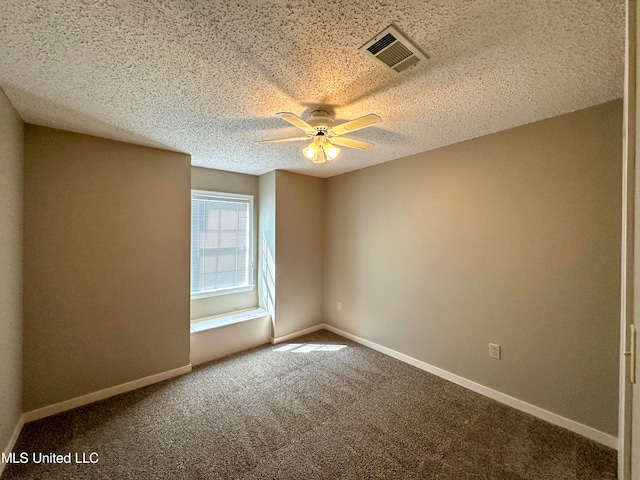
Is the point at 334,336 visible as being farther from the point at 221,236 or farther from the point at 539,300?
the point at 539,300

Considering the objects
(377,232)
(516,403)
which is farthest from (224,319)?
(516,403)

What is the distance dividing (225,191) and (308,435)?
2928 mm

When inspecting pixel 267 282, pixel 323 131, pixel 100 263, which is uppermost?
pixel 323 131

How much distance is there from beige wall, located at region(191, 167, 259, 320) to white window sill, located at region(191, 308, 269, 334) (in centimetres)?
10

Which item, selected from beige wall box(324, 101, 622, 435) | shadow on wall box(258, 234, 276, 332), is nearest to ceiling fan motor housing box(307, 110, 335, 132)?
beige wall box(324, 101, 622, 435)

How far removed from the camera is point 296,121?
5.21 feet

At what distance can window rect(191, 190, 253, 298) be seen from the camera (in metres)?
3.32

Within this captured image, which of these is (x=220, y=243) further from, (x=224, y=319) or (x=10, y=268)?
(x=10, y=268)

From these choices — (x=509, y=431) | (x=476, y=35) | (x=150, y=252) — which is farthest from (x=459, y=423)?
(x=150, y=252)

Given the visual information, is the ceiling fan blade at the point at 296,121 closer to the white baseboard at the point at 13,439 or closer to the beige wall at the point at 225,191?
the beige wall at the point at 225,191

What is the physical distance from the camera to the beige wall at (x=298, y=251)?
3477 mm

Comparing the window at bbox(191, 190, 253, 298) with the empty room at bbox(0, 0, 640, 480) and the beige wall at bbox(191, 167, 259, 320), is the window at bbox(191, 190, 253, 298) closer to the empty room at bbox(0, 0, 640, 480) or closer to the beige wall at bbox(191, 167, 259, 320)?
the beige wall at bbox(191, 167, 259, 320)

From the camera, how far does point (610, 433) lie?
68.1 inches

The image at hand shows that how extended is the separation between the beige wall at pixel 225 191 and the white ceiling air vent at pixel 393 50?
2.71 m
